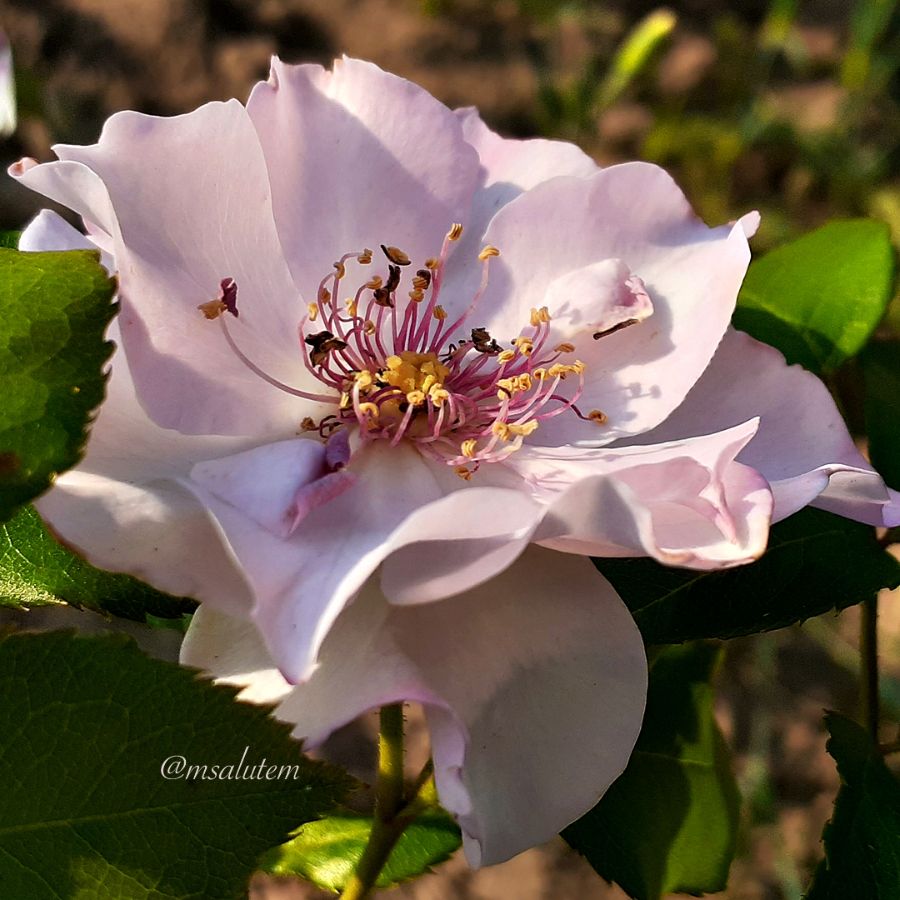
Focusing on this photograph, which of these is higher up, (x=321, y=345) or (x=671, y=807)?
(x=321, y=345)

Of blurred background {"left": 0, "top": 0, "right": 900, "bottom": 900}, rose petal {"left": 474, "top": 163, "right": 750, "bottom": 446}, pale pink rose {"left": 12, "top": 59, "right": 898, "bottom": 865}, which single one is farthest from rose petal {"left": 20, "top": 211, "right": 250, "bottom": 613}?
blurred background {"left": 0, "top": 0, "right": 900, "bottom": 900}

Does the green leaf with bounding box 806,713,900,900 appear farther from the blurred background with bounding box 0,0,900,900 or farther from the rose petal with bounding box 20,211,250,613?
the blurred background with bounding box 0,0,900,900

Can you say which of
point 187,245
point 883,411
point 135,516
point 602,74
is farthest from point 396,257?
point 602,74

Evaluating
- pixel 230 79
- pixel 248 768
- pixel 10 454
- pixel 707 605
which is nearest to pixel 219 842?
pixel 248 768

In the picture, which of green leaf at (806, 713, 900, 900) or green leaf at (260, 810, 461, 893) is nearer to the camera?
green leaf at (806, 713, 900, 900)

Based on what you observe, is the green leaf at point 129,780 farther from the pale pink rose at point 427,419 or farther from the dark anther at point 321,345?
the dark anther at point 321,345

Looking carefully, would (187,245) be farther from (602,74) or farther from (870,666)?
(602,74)

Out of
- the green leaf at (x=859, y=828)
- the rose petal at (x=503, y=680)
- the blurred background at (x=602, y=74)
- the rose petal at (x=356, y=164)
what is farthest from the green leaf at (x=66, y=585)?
the blurred background at (x=602, y=74)
